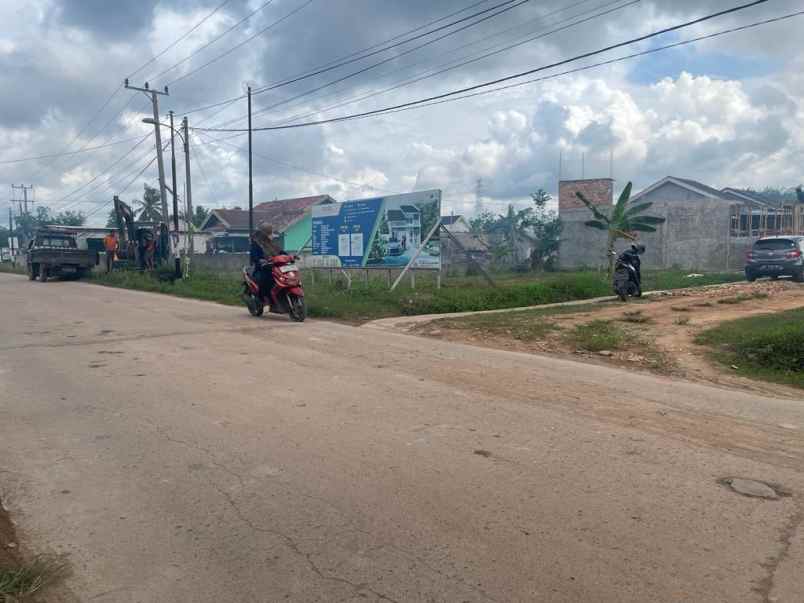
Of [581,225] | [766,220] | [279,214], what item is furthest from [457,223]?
[766,220]

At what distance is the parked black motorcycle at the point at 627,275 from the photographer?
1817 cm

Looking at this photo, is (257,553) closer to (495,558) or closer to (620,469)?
(495,558)

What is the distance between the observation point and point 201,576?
3557mm

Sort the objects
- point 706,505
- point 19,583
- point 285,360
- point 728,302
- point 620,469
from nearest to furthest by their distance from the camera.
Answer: point 19,583, point 706,505, point 620,469, point 285,360, point 728,302

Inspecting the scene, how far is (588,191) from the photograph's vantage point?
3972 centimetres

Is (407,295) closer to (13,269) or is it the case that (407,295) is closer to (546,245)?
(546,245)

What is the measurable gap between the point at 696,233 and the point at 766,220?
4.84 m

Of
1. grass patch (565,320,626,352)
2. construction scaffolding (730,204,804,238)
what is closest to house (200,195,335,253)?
construction scaffolding (730,204,804,238)

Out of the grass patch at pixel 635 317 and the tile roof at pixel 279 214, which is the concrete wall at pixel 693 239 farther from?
the tile roof at pixel 279 214

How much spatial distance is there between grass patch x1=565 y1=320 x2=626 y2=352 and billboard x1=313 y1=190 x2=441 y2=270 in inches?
253

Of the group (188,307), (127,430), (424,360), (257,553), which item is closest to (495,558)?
(257,553)

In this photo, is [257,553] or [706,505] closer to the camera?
[257,553]

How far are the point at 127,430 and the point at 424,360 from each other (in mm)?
4205

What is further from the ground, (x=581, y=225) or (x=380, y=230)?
(x=581, y=225)
